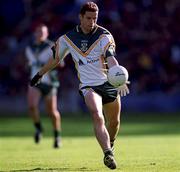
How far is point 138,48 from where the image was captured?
28156 millimetres

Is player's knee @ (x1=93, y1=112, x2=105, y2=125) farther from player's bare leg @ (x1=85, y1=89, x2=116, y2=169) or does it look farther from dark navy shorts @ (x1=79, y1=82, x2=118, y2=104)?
dark navy shorts @ (x1=79, y1=82, x2=118, y2=104)

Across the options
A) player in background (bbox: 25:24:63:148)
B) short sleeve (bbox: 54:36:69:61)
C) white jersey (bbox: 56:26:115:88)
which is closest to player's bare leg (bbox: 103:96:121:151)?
white jersey (bbox: 56:26:115:88)

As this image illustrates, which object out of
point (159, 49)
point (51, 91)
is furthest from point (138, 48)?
point (51, 91)

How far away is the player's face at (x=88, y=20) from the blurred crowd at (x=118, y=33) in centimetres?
1667

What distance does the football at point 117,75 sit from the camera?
10211mm

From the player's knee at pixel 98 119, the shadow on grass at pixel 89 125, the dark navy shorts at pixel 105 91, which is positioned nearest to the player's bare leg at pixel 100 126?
the player's knee at pixel 98 119

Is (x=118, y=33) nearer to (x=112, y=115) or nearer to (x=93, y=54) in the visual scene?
(x=112, y=115)

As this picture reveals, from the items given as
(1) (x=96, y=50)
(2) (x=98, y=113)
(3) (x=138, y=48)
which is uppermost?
(1) (x=96, y=50)

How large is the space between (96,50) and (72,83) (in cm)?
1695

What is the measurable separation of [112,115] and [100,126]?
98 centimetres

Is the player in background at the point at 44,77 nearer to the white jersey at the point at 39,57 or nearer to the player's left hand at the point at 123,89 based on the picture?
the white jersey at the point at 39,57

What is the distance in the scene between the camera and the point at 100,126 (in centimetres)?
1008

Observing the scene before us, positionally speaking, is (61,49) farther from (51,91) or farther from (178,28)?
(178,28)

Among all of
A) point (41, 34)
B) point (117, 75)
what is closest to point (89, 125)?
point (41, 34)
